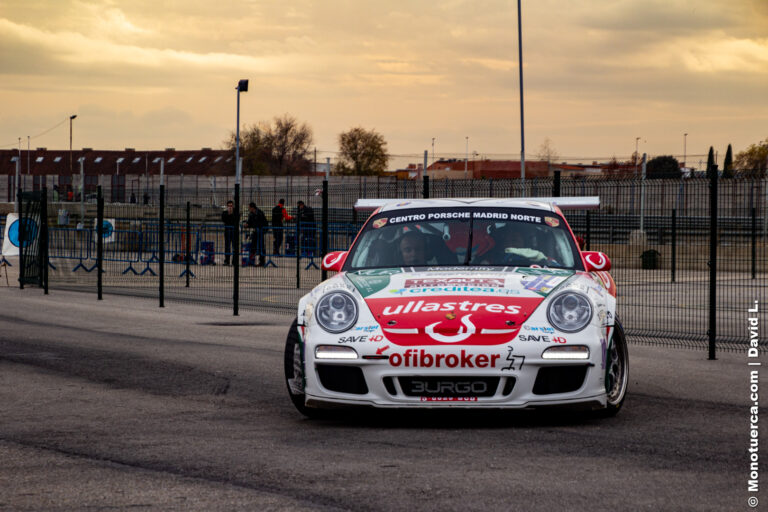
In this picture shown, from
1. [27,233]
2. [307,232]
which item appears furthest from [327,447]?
[307,232]

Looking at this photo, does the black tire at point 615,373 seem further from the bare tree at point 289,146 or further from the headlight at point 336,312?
the bare tree at point 289,146

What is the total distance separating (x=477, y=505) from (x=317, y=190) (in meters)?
21.3

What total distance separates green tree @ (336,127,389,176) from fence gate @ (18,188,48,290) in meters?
79.8

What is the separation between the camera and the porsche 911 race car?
6.15 meters

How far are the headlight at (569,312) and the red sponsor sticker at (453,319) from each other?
114 mm

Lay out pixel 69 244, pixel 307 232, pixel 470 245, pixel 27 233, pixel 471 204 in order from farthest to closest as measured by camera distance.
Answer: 1. pixel 69 244
2. pixel 307 232
3. pixel 27 233
4. pixel 471 204
5. pixel 470 245

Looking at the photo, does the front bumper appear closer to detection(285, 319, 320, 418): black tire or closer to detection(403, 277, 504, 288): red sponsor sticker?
detection(285, 319, 320, 418): black tire

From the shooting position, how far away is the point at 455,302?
638 centimetres

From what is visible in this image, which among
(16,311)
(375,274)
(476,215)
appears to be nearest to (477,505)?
(375,274)

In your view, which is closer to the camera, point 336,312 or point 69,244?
point 336,312

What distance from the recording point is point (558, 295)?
6500 mm

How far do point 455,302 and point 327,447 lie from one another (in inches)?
46.7

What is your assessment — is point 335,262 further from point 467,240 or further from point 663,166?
point 663,166

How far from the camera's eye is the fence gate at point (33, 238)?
19438mm
